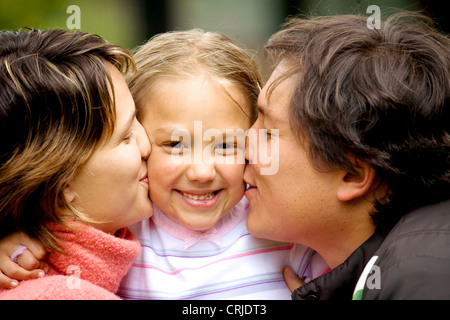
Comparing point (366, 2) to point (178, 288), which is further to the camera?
point (366, 2)

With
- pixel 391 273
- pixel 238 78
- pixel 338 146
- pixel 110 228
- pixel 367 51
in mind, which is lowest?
pixel 110 228

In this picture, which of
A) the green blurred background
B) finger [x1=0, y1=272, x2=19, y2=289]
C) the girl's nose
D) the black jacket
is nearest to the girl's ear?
finger [x1=0, y1=272, x2=19, y2=289]

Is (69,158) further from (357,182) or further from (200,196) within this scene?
(357,182)

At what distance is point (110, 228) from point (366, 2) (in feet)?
8.44

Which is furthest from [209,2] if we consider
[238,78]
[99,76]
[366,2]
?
[99,76]

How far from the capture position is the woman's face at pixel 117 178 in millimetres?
1815

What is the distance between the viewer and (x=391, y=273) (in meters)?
1.49

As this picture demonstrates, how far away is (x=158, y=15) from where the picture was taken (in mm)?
5066

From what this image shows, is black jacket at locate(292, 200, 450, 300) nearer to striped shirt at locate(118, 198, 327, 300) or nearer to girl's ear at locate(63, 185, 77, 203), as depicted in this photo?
striped shirt at locate(118, 198, 327, 300)

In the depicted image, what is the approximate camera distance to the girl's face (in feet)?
6.54

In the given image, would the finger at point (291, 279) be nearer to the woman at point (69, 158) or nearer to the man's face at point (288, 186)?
the man's face at point (288, 186)

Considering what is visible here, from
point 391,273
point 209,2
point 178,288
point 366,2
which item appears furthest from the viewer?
point 209,2

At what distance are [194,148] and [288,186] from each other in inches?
15.3

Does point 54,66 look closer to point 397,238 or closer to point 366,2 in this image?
point 397,238
